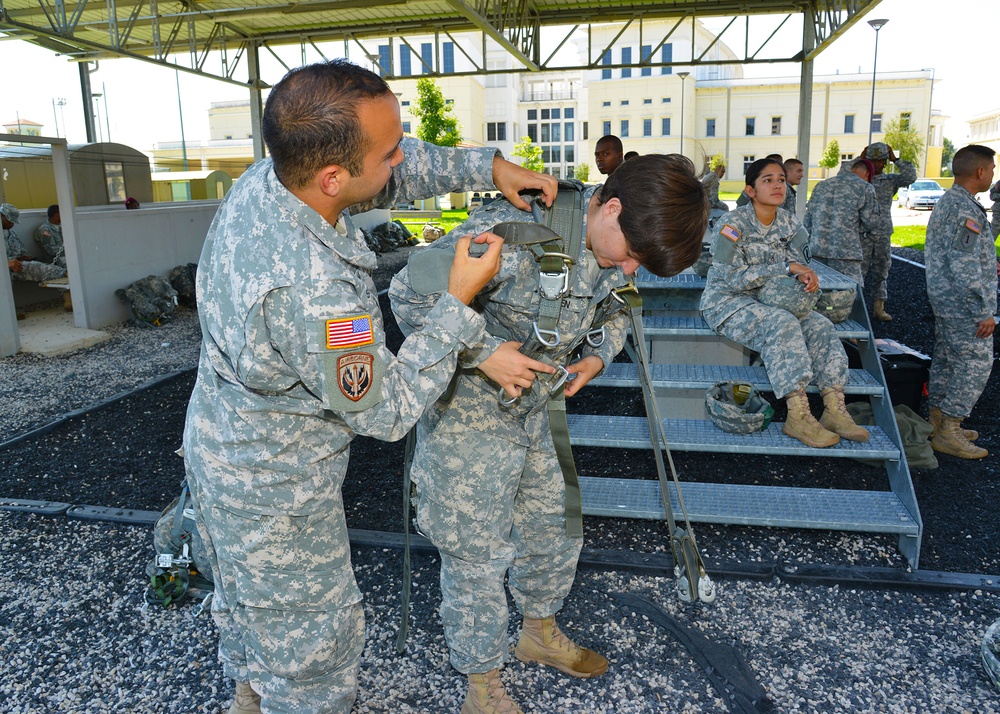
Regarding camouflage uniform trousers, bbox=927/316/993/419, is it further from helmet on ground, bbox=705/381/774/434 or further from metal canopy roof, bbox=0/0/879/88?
metal canopy roof, bbox=0/0/879/88

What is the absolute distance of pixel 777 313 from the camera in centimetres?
453

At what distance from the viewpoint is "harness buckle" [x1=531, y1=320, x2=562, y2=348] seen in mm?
2129

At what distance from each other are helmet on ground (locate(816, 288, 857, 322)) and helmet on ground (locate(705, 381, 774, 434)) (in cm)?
113

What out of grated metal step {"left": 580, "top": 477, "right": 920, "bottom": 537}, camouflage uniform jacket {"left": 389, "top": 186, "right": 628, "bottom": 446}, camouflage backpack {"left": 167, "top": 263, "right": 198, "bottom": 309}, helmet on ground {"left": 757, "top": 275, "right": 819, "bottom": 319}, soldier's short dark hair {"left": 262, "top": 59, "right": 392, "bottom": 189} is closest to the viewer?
soldier's short dark hair {"left": 262, "top": 59, "right": 392, "bottom": 189}

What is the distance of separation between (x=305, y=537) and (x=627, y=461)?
10.6 ft

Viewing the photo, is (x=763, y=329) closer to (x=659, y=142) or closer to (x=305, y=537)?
(x=305, y=537)

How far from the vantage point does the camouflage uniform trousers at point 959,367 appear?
4.95m

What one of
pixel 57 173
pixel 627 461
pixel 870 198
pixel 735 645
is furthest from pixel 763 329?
pixel 57 173

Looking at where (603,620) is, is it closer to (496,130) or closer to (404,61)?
(404,61)

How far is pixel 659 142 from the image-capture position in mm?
65438

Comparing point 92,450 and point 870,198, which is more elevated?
point 870,198

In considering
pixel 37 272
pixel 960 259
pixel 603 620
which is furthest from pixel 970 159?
pixel 37 272

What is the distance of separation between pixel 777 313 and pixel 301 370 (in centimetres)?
353

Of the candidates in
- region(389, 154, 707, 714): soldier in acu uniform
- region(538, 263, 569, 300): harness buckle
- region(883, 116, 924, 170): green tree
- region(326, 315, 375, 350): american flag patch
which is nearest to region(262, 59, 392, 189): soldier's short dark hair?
region(326, 315, 375, 350): american flag patch
